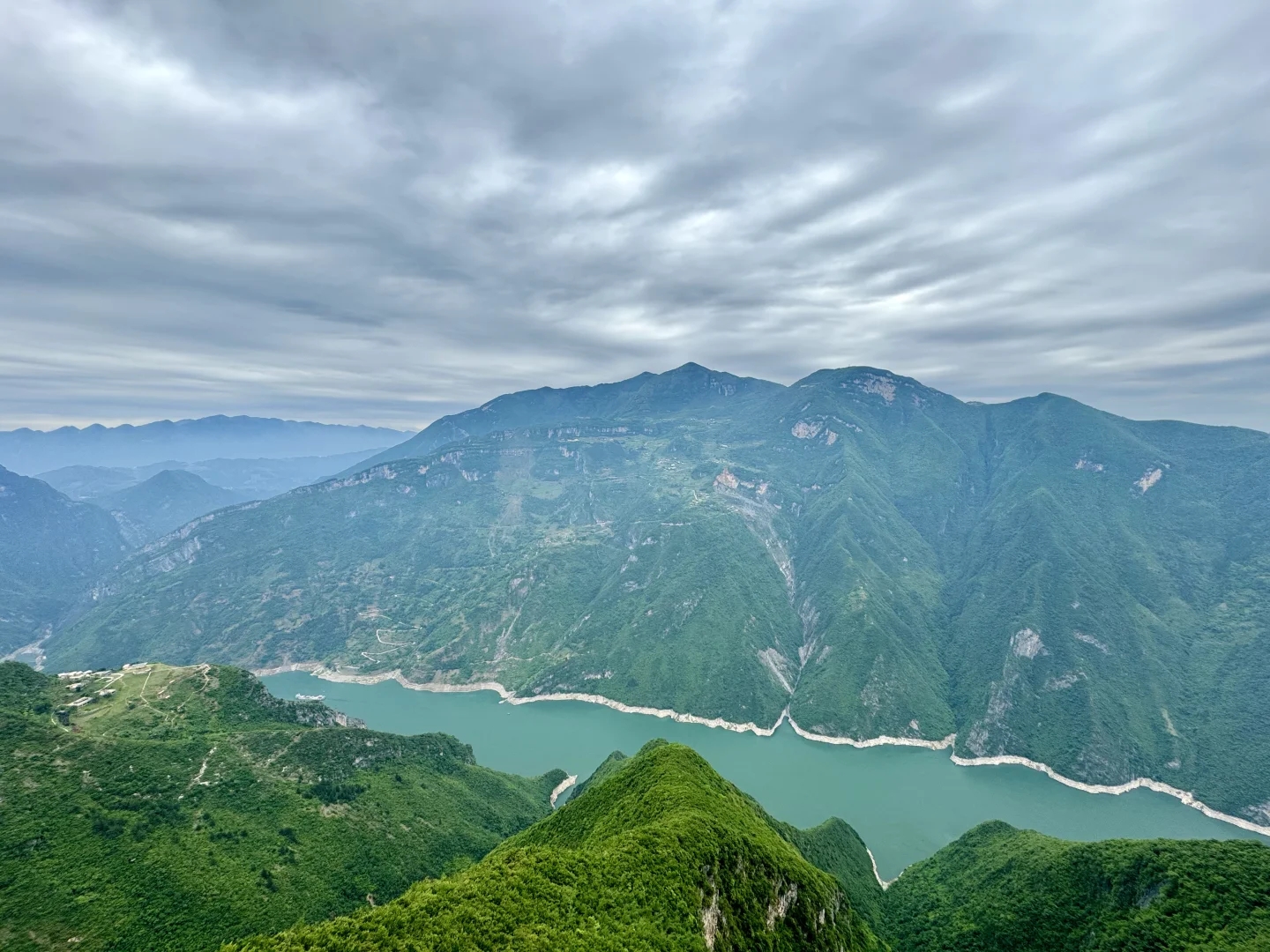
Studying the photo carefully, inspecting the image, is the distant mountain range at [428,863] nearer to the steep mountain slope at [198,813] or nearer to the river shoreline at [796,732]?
the steep mountain slope at [198,813]

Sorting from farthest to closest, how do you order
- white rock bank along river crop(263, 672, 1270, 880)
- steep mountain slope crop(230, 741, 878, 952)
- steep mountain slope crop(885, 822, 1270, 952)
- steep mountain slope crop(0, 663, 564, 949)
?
white rock bank along river crop(263, 672, 1270, 880), steep mountain slope crop(0, 663, 564, 949), steep mountain slope crop(885, 822, 1270, 952), steep mountain slope crop(230, 741, 878, 952)

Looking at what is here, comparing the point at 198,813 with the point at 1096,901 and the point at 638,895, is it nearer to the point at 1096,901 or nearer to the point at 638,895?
the point at 638,895

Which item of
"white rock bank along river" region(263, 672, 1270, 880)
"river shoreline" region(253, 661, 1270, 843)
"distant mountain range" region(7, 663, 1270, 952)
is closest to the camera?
"distant mountain range" region(7, 663, 1270, 952)

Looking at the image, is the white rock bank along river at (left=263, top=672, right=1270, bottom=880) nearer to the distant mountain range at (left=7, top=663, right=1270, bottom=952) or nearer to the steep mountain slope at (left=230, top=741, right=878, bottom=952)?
the distant mountain range at (left=7, top=663, right=1270, bottom=952)

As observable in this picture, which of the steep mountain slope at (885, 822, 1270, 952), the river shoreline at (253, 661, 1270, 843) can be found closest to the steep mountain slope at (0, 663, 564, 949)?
the steep mountain slope at (885, 822, 1270, 952)

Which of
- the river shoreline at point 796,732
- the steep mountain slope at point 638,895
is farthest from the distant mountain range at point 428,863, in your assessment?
the river shoreline at point 796,732

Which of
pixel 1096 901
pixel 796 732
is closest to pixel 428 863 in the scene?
pixel 1096 901
